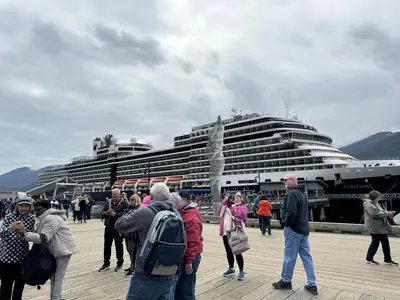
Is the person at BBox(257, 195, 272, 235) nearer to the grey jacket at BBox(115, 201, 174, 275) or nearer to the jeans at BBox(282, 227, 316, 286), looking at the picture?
the jeans at BBox(282, 227, 316, 286)

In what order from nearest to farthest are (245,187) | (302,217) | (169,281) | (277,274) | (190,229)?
(169,281), (190,229), (302,217), (277,274), (245,187)

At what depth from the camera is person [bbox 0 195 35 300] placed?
10.8ft

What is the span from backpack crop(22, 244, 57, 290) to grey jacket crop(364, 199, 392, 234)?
221 inches

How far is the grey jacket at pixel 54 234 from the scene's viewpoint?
3.26 metres

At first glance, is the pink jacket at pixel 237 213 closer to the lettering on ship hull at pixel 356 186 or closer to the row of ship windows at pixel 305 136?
the lettering on ship hull at pixel 356 186

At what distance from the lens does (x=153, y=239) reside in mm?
2400

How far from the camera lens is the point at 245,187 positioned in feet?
142

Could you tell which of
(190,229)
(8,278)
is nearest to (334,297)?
(190,229)

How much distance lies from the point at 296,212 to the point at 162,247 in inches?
102

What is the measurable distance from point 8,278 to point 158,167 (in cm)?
6094

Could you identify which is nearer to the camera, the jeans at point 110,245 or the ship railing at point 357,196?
the jeans at point 110,245

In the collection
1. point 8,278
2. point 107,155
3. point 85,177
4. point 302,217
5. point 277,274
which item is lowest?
point 277,274

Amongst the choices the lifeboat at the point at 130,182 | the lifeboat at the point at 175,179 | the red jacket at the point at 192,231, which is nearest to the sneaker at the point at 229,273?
the red jacket at the point at 192,231

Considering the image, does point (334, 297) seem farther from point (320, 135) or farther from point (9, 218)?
point (320, 135)
